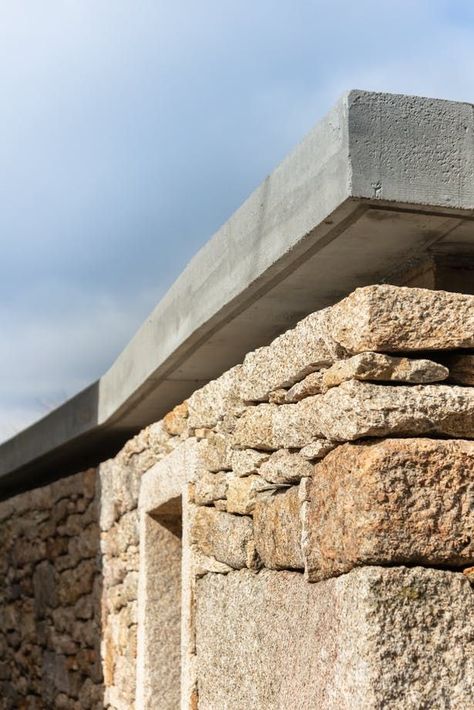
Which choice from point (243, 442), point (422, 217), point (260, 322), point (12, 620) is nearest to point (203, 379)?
point (260, 322)

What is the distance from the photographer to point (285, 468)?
2902 mm

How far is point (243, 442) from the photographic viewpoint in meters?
3.28

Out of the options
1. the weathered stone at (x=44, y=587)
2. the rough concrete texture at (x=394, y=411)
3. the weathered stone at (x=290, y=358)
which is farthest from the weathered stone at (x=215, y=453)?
the weathered stone at (x=44, y=587)

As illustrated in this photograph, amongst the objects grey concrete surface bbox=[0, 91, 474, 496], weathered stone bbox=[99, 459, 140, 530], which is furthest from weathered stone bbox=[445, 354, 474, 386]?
weathered stone bbox=[99, 459, 140, 530]

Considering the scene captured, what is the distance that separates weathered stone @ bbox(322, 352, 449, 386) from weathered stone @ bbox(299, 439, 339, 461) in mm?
198

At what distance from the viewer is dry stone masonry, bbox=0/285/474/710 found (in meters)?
2.32

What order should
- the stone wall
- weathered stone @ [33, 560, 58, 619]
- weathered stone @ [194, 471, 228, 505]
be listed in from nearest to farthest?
weathered stone @ [194, 471, 228, 505]
the stone wall
weathered stone @ [33, 560, 58, 619]

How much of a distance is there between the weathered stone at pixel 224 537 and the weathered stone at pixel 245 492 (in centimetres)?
3

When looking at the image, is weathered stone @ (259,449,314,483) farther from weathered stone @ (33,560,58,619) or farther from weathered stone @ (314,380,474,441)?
weathered stone @ (33,560,58,619)

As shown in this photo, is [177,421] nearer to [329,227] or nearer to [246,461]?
[246,461]

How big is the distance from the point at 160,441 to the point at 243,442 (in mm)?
1214

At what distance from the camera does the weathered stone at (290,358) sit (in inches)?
104

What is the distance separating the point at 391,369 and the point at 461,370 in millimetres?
209

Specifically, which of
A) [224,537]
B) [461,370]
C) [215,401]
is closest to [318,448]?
[461,370]
